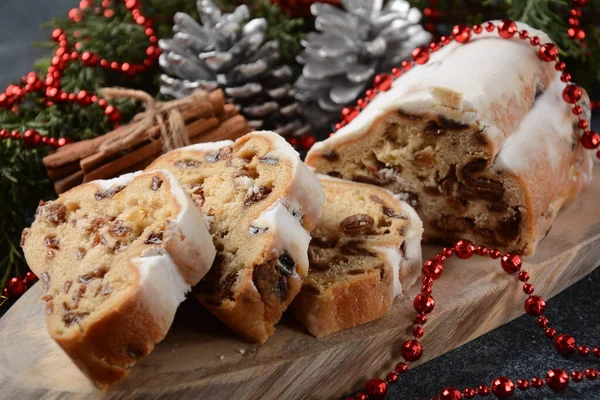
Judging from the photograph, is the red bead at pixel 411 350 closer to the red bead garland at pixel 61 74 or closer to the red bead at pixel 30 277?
the red bead at pixel 30 277

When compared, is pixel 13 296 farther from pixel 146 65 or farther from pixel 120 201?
pixel 146 65

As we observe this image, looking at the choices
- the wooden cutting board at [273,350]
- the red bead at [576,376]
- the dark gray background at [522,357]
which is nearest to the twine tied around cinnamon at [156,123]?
the wooden cutting board at [273,350]

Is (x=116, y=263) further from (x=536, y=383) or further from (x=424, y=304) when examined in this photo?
(x=536, y=383)

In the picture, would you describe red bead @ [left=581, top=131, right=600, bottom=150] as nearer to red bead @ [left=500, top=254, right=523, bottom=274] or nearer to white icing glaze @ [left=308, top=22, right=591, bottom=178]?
white icing glaze @ [left=308, top=22, right=591, bottom=178]

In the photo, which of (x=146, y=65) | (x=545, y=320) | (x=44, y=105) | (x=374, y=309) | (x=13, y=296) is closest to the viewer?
(x=374, y=309)

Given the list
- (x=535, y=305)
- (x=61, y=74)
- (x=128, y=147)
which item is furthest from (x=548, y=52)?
(x=61, y=74)

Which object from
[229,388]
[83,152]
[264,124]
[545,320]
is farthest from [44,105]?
[545,320]

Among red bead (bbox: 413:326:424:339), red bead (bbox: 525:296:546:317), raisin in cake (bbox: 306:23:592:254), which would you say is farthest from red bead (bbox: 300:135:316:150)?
red bead (bbox: 413:326:424:339)
